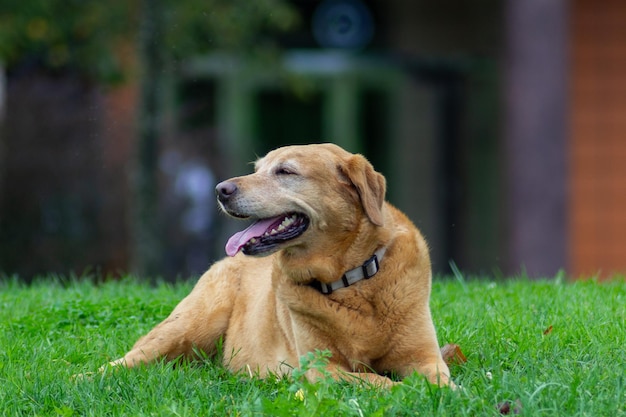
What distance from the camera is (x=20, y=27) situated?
10.2 metres

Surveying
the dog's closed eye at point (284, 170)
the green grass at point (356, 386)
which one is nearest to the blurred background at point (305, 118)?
the green grass at point (356, 386)

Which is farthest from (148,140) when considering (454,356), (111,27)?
(454,356)

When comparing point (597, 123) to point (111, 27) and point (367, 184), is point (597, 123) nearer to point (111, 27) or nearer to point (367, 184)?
point (111, 27)

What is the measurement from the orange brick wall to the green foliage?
139 inches

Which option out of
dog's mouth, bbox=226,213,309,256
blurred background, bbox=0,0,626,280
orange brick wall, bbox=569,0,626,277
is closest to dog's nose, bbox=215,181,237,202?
dog's mouth, bbox=226,213,309,256

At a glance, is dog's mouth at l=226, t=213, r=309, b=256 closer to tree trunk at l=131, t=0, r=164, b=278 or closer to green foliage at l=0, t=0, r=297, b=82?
tree trunk at l=131, t=0, r=164, b=278

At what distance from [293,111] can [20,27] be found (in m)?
4.57

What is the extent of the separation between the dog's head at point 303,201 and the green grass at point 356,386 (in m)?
0.64

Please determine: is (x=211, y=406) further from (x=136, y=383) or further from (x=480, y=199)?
(x=480, y=199)

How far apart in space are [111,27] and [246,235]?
20.6 ft

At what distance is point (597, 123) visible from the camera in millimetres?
12508

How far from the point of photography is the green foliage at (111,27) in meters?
10.2

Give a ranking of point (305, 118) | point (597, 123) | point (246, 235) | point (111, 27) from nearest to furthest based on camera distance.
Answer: point (246, 235) < point (111, 27) < point (597, 123) < point (305, 118)

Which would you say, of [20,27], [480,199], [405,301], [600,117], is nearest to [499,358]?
[405,301]
